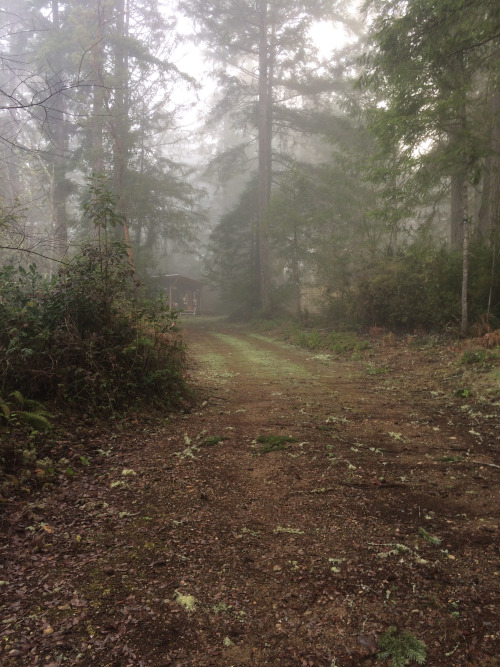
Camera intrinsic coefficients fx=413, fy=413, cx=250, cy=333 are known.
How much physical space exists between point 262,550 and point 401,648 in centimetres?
105

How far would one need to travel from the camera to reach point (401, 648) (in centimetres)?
200

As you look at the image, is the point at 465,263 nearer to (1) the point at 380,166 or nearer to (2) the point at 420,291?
(2) the point at 420,291

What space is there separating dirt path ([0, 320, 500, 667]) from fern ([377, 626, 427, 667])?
0.04 m

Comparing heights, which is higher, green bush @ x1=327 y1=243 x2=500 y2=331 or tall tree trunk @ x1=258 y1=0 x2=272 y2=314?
tall tree trunk @ x1=258 y1=0 x2=272 y2=314

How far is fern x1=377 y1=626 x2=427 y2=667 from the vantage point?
194 centimetres

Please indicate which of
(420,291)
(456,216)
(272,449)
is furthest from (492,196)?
(272,449)

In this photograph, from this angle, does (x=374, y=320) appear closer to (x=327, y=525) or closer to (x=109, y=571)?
(x=327, y=525)

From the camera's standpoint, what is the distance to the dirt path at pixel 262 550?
2.08m

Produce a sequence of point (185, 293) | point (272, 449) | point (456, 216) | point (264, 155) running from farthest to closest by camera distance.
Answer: point (185, 293)
point (264, 155)
point (456, 216)
point (272, 449)

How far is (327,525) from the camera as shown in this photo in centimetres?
311

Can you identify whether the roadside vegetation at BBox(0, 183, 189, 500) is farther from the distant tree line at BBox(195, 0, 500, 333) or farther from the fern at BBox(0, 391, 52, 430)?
the distant tree line at BBox(195, 0, 500, 333)

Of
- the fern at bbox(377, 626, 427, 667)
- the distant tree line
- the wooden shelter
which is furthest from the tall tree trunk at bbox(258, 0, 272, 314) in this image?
the fern at bbox(377, 626, 427, 667)

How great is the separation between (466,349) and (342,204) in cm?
1242

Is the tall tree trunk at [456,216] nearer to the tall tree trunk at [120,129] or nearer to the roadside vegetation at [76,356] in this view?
the roadside vegetation at [76,356]
